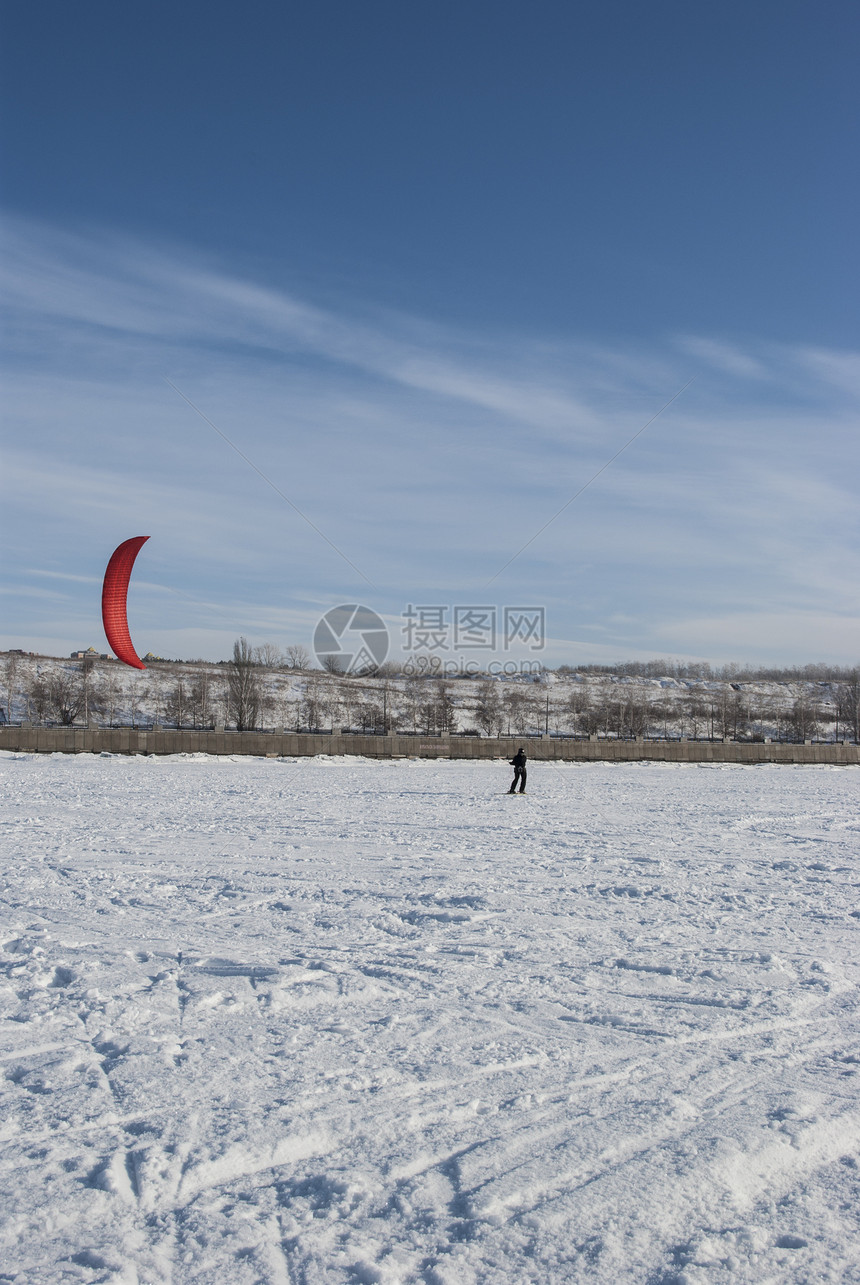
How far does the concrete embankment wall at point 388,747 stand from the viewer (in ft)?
109

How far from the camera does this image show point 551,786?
2336 centimetres

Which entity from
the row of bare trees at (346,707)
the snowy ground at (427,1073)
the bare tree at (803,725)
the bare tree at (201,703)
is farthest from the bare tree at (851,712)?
the snowy ground at (427,1073)

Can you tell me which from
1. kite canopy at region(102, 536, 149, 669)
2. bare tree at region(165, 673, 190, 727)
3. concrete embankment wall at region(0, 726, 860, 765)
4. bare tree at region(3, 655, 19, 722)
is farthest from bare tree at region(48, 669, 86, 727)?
kite canopy at region(102, 536, 149, 669)

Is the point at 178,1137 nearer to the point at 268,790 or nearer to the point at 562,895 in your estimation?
the point at 562,895

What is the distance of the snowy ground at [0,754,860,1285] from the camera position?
117 inches

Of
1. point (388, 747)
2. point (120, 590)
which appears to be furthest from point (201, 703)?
point (120, 590)

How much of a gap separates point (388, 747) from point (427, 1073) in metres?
31.2

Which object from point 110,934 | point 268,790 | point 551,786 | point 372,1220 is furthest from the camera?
point 551,786

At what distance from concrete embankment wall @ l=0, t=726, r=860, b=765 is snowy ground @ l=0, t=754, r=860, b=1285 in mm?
24443

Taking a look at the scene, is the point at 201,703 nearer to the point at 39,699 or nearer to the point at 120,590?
the point at 39,699

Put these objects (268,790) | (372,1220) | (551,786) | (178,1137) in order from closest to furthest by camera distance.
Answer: (372,1220)
(178,1137)
(268,790)
(551,786)

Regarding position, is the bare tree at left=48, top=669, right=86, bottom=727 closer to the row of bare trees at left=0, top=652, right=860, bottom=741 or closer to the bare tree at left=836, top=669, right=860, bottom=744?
the row of bare trees at left=0, top=652, right=860, bottom=741

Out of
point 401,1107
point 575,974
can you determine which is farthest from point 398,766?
point 401,1107

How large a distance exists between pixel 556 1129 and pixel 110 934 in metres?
4.43
